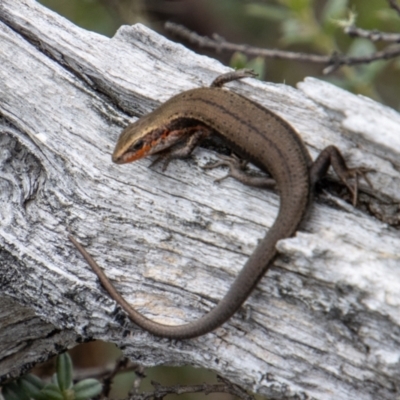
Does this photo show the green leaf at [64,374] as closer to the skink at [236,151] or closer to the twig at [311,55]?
the skink at [236,151]

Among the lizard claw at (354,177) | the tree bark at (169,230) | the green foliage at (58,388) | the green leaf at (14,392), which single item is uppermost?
the lizard claw at (354,177)

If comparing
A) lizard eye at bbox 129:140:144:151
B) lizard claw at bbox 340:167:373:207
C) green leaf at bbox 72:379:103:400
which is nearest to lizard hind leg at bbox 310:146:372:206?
lizard claw at bbox 340:167:373:207

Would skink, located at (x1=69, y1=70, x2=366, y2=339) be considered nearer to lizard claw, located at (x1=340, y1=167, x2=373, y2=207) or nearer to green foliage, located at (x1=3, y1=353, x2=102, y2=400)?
lizard claw, located at (x1=340, y1=167, x2=373, y2=207)

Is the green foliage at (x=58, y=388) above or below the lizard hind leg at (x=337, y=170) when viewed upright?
below

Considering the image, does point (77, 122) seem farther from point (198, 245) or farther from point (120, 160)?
point (198, 245)


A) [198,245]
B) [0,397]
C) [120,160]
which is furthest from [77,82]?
[0,397]

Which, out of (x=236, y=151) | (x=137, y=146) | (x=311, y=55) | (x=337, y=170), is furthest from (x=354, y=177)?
(x=311, y=55)

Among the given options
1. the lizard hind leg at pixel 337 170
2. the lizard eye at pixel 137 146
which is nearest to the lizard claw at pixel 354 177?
the lizard hind leg at pixel 337 170
